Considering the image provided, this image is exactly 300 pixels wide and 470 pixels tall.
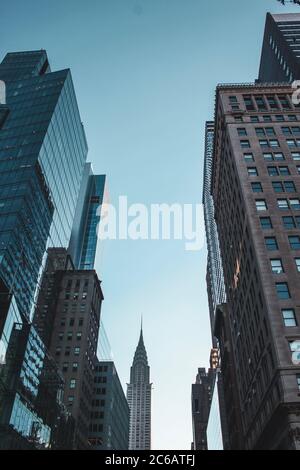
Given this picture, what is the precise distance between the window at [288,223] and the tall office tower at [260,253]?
0.41 ft

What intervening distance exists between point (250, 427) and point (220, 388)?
49154 mm

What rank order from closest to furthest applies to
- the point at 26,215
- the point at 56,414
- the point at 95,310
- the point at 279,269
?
the point at 279,269 → the point at 56,414 → the point at 26,215 → the point at 95,310

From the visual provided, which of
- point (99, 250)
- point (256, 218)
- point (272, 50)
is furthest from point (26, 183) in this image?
point (99, 250)

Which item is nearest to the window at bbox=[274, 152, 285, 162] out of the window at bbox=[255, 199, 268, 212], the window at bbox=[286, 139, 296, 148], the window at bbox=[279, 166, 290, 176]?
the window at bbox=[279, 166, 290, 176]

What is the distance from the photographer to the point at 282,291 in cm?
4666

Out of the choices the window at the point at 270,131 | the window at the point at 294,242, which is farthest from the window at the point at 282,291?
the window at the point at 270,131

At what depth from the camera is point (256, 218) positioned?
179 feet

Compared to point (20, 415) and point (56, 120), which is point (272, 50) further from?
point (20, 415)

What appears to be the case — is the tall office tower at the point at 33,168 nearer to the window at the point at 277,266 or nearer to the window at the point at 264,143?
the window at the point at 277,266

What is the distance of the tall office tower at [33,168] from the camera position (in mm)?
86750

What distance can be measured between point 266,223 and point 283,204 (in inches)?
171

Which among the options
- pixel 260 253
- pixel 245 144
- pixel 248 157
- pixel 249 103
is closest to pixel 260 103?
pixel 249 103

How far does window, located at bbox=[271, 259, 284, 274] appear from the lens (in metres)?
48.4

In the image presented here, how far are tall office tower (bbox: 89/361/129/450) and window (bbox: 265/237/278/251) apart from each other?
82.4m
